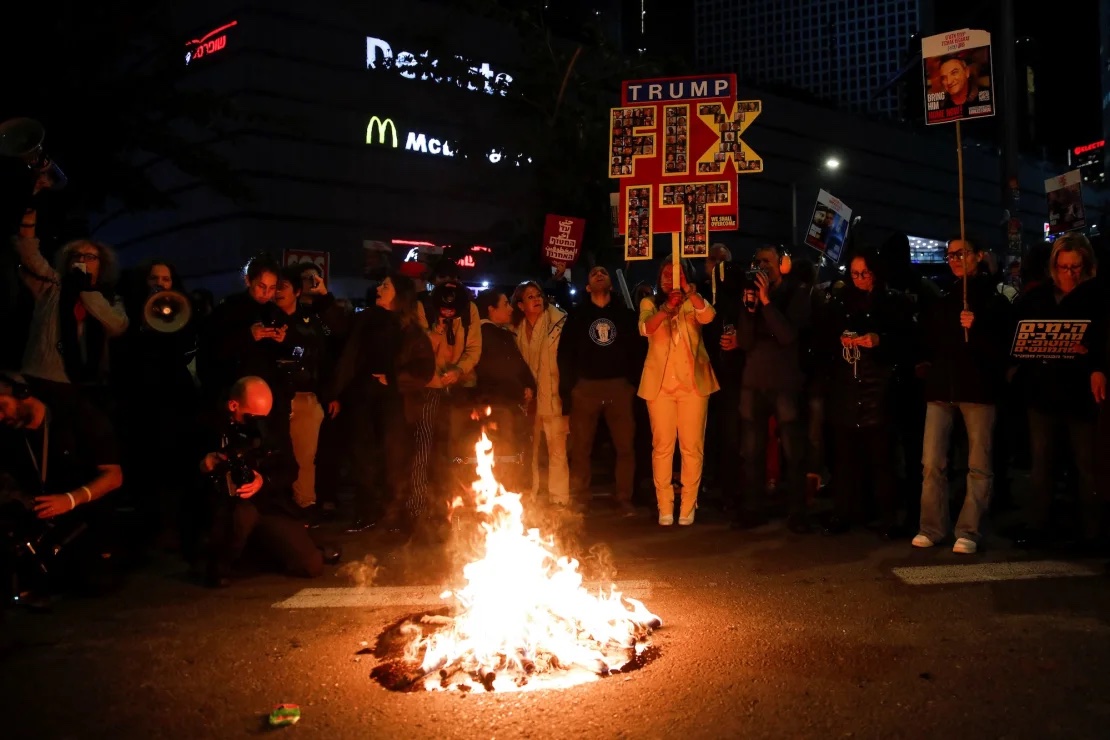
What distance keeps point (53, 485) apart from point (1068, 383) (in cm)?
677

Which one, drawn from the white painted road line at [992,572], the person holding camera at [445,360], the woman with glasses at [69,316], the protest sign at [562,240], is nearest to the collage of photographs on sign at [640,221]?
the person holding camera at [445,360]

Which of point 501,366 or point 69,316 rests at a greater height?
point 69,316

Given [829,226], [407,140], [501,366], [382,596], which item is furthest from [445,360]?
[407,140]

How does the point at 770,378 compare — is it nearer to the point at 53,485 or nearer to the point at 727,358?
the point at 727,358

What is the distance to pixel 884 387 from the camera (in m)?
7.32

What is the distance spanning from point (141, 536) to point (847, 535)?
5384 millimetres

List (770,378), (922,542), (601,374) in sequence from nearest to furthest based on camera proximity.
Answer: (922,542) < (770,378) < (601,374)

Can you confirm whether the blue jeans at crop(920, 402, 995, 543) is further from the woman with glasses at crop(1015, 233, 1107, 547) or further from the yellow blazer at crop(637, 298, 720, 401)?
the yellow blazer at crop(637, 298, 720, 401)

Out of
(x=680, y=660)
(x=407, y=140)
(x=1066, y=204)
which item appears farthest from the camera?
(x=407, y=140)

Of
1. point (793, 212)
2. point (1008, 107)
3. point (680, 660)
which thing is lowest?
point (680, 660)

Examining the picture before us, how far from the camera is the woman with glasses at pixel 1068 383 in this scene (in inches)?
260

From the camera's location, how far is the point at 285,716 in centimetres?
392

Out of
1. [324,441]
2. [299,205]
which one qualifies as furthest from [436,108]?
[324,441]

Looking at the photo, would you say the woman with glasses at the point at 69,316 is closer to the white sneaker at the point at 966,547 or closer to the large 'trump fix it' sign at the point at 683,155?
the large 'trump fix it' sign at the point at 683,155
